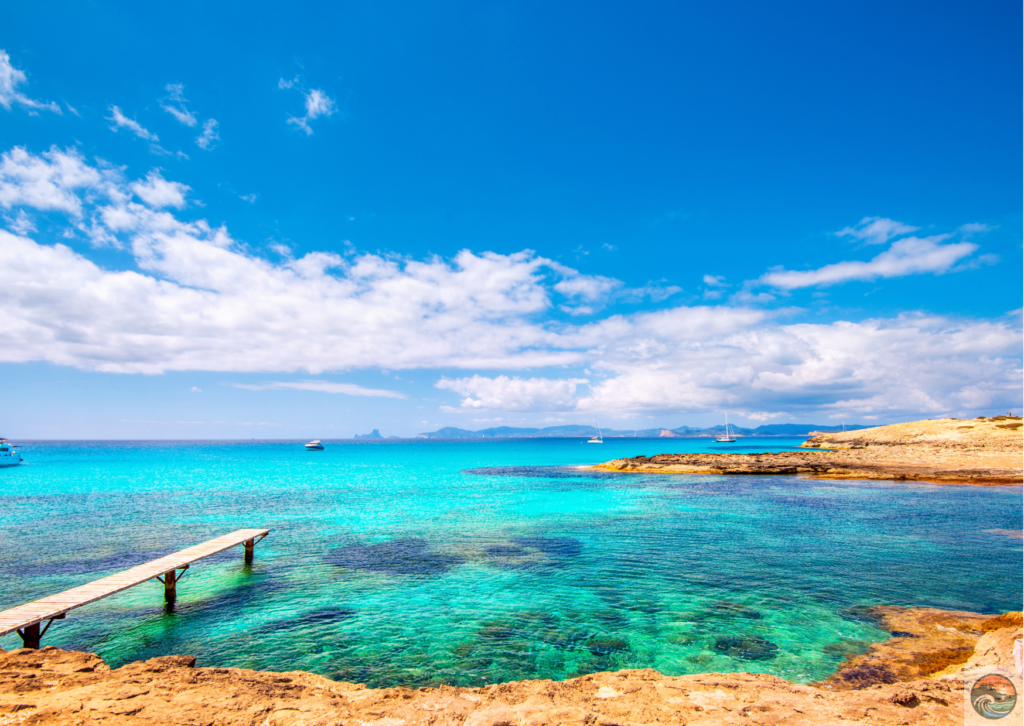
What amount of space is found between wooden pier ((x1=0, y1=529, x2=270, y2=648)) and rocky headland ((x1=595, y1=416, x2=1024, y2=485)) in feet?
212

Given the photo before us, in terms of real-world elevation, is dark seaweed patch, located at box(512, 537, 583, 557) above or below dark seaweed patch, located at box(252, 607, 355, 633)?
below

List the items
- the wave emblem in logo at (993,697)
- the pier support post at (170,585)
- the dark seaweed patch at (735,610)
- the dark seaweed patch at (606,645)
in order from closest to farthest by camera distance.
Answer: the wave emblem in logo at (993,697) → the dark seaweed patch at (606,645) → the dark seaweed patch at (735,610) → the pier support post at (170,585)

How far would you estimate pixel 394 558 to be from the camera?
24.3 metres

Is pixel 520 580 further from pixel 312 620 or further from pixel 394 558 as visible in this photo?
pixel 312 620

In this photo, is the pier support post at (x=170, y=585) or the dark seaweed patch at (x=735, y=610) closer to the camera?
the dark seaweed patch at (x=735, y=610)

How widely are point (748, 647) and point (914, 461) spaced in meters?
85.4

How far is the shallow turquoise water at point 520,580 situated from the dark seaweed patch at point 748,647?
63mm

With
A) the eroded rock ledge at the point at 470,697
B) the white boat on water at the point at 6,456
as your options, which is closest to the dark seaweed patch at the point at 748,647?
the eroded rock ledge at the point at 470,697

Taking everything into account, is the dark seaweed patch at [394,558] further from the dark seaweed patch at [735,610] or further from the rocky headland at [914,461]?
the rocky headland at [914,461]

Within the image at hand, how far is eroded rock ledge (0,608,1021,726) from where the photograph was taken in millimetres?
9031

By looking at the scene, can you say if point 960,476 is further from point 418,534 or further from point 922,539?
point 418,534

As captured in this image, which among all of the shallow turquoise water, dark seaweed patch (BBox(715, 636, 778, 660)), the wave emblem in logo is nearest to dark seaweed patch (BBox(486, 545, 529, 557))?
the shallow turquoise water

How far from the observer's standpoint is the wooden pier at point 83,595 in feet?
42.9

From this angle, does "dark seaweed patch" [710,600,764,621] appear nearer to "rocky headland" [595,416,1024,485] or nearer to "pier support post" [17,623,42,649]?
"pier support post" [17,623,42,649]
